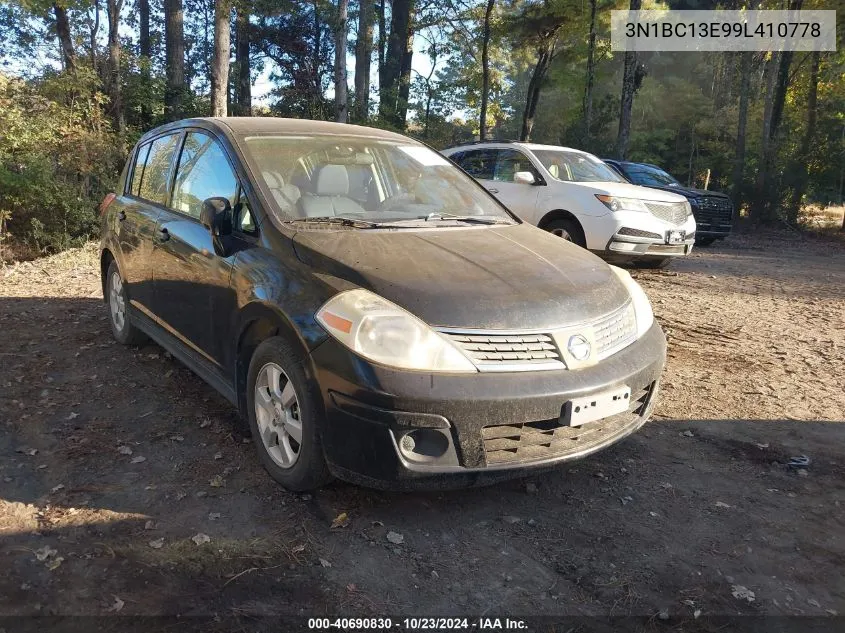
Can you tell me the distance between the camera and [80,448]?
368 centimetres

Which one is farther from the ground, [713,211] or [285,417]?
[713,211]

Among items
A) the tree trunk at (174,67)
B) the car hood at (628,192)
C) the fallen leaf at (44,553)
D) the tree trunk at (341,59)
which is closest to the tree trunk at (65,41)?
the tree trunk at (174,67)

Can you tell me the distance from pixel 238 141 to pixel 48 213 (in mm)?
8144

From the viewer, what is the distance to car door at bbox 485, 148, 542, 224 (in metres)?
9.38

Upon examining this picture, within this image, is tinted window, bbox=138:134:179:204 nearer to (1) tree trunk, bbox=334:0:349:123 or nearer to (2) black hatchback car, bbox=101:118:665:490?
(2) black hatchback car, bbox=101:118:665:490

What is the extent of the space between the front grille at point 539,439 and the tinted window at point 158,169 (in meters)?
2.99

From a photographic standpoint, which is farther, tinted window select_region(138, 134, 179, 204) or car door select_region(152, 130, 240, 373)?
tinted window select_region(138, 134, 179, 204)

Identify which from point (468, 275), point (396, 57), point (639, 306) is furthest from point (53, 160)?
point (396, 57)

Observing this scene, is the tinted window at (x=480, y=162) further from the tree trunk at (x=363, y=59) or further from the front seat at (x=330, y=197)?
the tree trunk at (x=363, y=59)

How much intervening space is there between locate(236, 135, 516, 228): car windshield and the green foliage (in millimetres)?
A: 7894

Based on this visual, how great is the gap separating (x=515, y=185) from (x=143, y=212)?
6107 millimetres

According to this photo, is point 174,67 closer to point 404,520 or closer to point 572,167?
point 572,167

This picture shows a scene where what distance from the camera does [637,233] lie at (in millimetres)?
8656

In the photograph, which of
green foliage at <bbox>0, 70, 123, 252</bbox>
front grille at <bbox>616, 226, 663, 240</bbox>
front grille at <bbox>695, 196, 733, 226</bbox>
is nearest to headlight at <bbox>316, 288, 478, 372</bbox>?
front grille at <bbox>616, 226, 663, 240</bbox>
